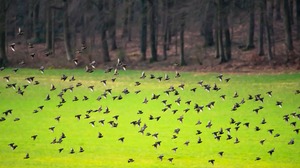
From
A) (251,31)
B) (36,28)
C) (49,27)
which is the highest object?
(49,27)


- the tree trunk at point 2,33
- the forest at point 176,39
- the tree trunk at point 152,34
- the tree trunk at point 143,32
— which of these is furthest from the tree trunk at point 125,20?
the tree trunk at point 2,33

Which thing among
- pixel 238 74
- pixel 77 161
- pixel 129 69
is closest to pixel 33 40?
pixel 129 69

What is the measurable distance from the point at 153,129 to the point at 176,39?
30.8m

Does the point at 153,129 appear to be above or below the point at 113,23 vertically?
below

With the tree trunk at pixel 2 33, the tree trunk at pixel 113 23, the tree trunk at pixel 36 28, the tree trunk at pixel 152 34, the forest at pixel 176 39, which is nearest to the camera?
the forest at pixel 176 39

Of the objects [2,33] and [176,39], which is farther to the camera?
[176,39]

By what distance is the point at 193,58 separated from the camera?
6366 cm

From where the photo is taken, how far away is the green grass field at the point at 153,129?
28.9 m

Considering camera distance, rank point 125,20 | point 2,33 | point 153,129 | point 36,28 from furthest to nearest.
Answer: point 125,20 → point 36,28 → point 2,33 → point 153,129

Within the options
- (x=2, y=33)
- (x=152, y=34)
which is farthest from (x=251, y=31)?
(x=2, y=33)

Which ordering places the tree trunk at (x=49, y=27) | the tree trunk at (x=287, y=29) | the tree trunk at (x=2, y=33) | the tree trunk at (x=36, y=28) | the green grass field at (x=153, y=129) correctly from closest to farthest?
1. the green grass field at (x=153, y=129)
2. the tree trunk at (x=287, y=29)
3. the tree trunk at (x=2, y=33)
4. the tree trunk at (x=49, y=27)
5. the tree trunk at (x=36, y=28)

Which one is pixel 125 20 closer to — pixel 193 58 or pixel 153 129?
pixel 193 58

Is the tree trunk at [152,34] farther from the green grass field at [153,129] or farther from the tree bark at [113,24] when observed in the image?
the green grass field at [153,129]

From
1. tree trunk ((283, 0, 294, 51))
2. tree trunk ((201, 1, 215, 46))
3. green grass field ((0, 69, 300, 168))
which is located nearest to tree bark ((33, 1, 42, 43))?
tree trunk ((201, 1, 215, 46))
